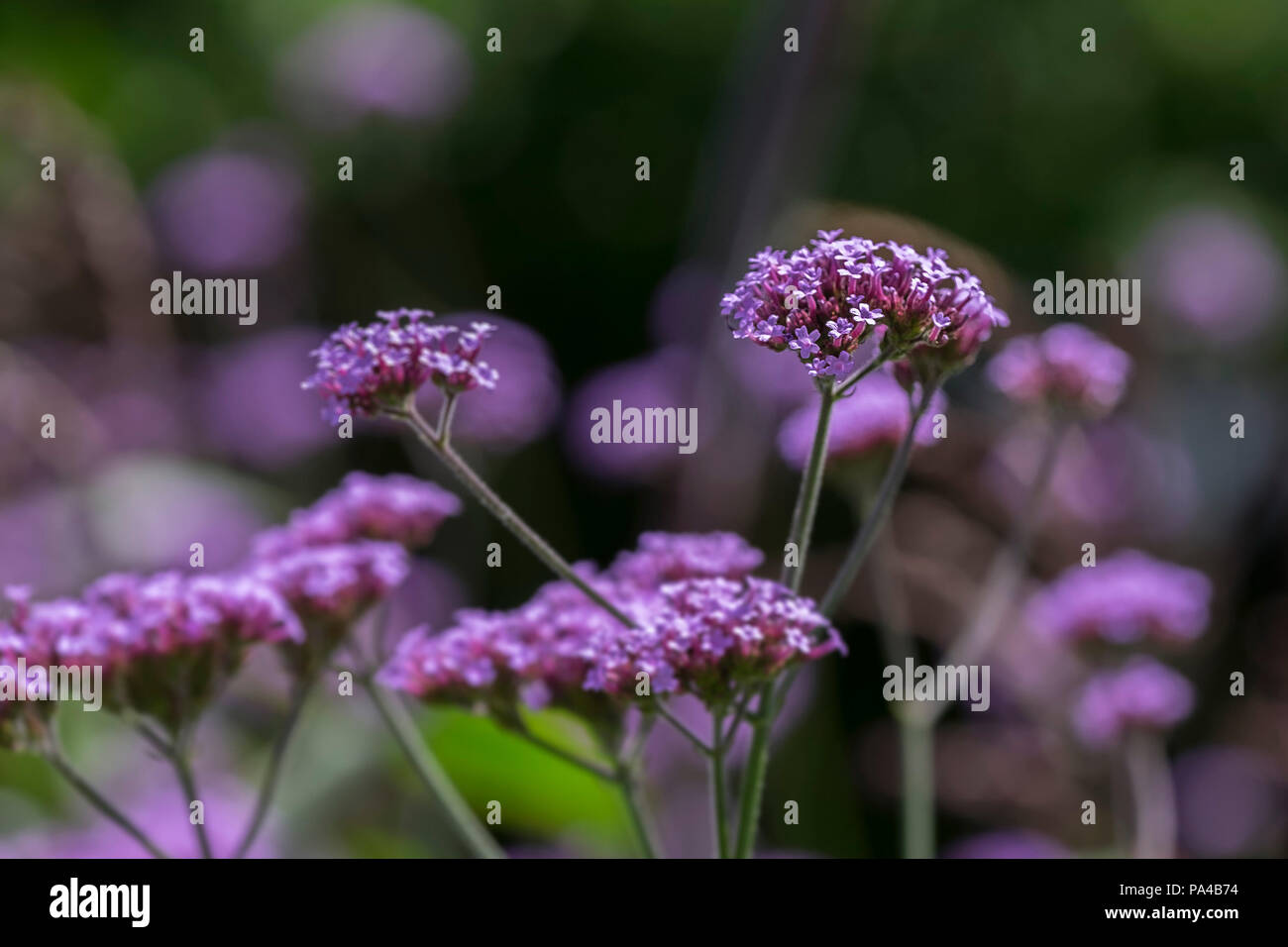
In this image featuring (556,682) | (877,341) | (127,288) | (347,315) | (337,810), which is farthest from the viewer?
(347,315)

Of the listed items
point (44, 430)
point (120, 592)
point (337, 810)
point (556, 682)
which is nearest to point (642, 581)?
point (556, 682)

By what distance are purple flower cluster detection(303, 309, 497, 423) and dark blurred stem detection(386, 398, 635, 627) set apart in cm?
2

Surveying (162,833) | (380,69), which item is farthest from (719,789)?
(380,69)

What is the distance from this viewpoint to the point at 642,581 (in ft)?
3.60

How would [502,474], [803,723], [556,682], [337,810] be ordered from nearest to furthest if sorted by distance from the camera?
[556,682] → [337,810] → [803,723] → [502,474]

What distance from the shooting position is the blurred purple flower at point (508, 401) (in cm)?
163

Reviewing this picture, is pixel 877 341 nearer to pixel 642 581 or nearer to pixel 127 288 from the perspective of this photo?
pixel 642 581

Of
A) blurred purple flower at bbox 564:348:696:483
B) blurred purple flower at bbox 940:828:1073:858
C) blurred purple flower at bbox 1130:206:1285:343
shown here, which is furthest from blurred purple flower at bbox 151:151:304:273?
blurred purple flower at bbox 940:828:1073:858

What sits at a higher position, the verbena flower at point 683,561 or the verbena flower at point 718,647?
the verbena flower at point 683,561

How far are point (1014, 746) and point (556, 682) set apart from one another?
1326 millimetres

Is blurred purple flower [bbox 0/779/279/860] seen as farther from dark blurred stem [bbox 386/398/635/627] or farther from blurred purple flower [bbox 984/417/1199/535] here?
blurred purple flower [bbox 984/417/1199/535]

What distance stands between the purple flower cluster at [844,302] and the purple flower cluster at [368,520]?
1.59 feet

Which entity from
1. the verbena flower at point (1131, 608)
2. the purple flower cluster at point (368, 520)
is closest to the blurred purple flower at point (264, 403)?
the purple flower cluster at point (368, 520)

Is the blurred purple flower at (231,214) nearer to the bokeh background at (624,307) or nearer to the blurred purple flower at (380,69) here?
the bokeh background at (624,307)
